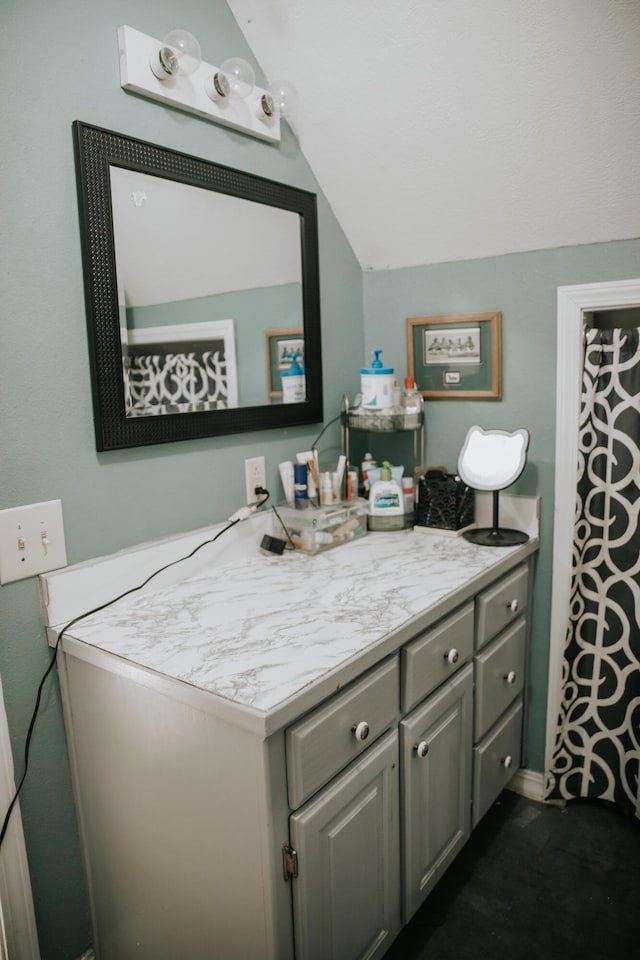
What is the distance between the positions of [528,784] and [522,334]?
136cm

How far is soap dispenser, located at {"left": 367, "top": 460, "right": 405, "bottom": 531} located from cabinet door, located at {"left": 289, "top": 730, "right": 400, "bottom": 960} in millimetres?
747

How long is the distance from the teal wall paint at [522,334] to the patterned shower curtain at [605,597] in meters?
0.09

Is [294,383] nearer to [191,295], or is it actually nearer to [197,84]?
[191,295]

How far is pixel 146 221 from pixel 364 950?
1.56 m

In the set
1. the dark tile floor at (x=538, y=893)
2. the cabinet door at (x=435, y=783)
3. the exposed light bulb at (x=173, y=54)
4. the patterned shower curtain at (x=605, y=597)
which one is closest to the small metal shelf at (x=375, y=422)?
the patterned shower curtain at (x=605, y=597)

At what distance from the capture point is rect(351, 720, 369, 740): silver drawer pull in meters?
1.22

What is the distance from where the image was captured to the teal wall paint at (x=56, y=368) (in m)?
1.27

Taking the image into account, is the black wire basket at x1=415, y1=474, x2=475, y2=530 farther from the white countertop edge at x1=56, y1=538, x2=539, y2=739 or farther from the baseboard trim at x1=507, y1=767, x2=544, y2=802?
the baseboard trim at x1=507, y1=767, x2=544, y2=802

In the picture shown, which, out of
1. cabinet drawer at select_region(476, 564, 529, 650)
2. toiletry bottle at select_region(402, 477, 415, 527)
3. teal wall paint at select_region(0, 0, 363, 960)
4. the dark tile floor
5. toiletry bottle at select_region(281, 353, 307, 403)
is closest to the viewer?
teal wall paint at select_region(0, 0, 363, 960)

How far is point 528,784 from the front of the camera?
6.88 feet

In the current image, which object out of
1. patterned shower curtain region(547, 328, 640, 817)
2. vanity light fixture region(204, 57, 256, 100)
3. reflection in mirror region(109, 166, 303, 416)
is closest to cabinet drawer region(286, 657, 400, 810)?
reflection in mirror region(109, 166, 303, 416)

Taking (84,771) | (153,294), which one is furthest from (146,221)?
(84,771)

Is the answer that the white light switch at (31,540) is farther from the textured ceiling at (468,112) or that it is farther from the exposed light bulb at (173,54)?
the textured ceiling at (468,112)

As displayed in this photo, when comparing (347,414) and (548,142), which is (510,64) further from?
(347,414)
